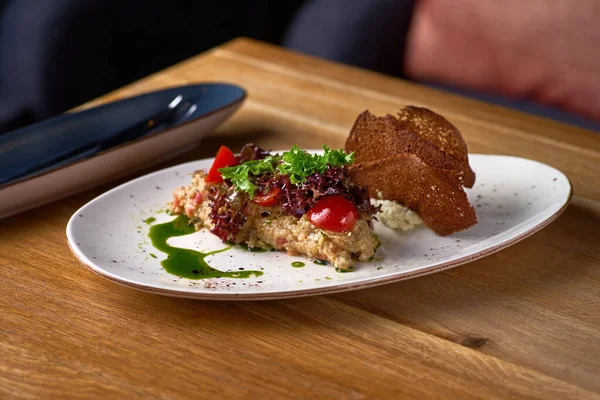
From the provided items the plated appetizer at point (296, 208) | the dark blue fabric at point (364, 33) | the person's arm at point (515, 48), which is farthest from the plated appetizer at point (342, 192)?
the dark blue fabric at point (364, 33)

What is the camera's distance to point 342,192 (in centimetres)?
133

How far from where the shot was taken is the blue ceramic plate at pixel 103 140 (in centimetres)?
155

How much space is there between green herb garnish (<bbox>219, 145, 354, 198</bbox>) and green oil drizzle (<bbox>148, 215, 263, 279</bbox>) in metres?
0.13

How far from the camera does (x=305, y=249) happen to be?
1322 mm

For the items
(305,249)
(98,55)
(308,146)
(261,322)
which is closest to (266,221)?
(305,249)

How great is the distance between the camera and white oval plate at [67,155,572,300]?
4.01ft

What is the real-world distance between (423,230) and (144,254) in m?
0.52

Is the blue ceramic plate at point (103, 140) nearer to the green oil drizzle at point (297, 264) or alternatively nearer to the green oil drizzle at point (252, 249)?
the green oil drizzle at point (252, 249)

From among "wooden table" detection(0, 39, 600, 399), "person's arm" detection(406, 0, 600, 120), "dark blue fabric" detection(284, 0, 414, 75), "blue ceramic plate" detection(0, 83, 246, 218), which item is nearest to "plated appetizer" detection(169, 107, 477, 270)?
"wooden table" detection(0, 39, 600, 399)

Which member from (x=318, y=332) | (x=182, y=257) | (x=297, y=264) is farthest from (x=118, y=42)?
(x=318, y=332)

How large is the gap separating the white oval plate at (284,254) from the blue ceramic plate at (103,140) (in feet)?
0.39

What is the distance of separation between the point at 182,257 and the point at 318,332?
31 centimetres

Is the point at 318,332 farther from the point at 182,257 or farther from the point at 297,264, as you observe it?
the point at 182,257

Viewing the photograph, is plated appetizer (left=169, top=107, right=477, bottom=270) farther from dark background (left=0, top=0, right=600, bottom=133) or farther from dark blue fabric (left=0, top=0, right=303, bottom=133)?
dark blue fabric (left=0, top=0, right=303, bottom=133)
